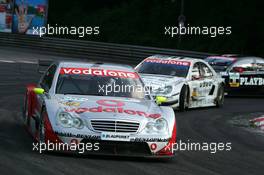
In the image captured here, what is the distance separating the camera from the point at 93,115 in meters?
10.7

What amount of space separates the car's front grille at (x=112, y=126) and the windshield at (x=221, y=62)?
14.6 metres

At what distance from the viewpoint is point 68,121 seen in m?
10.7

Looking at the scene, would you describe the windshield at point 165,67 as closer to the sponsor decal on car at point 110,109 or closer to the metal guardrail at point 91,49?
the sponsor decal on car at point 110,109

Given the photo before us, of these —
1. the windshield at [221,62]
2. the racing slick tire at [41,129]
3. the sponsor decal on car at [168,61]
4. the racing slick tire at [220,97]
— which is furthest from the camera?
the windshield at [221,62]

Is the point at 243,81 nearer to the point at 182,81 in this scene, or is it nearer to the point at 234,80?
the point at 234,80

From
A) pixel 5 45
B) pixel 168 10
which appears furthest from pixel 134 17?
pixel 5 45

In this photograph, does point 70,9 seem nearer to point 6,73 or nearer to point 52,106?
point 6,73

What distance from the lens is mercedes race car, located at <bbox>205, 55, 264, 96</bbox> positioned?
25.0m

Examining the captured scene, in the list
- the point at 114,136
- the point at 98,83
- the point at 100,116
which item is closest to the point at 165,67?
the point at 98,83

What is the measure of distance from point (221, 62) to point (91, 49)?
16149mm

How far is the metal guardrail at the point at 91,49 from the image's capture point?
124 ft

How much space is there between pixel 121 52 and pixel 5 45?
36.3 feet

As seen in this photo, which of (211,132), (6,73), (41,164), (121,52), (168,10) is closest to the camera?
(41,164)

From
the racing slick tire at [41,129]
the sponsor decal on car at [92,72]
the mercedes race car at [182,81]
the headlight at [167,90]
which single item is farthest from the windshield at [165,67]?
the racing slick tire at [41,129]
